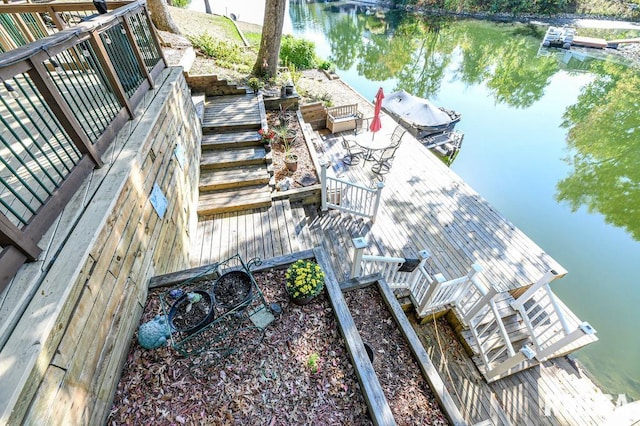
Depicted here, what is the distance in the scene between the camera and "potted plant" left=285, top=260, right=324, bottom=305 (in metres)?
2.75

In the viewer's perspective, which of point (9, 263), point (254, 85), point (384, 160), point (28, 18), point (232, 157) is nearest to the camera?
point (9, 263)

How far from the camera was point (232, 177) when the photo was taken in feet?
17.2

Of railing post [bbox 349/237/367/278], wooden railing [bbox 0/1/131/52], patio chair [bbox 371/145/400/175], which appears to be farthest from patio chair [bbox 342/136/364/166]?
wooden railing [bbox 0/1/131/52]

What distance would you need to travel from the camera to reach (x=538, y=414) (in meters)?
3.73

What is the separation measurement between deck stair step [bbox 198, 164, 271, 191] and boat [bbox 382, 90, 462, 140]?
7.40m

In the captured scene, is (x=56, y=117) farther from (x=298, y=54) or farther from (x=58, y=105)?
(x=298, y=54)

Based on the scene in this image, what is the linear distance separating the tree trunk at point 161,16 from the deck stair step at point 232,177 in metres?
6.73

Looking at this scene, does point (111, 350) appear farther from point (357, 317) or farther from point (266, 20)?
point (266, 20)

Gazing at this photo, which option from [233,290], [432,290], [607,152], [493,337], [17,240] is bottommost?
[607,152]

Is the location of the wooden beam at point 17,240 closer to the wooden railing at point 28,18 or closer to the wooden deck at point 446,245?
the wooden deck at point 446,245

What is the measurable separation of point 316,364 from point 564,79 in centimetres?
2596

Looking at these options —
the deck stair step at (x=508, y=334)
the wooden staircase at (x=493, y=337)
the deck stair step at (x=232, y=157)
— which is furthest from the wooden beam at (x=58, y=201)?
the deck stair step at (x=508, y=334)

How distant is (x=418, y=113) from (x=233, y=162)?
8074 mm

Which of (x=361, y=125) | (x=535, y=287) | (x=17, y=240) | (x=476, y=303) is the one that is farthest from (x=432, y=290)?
(x=361, y=125)
